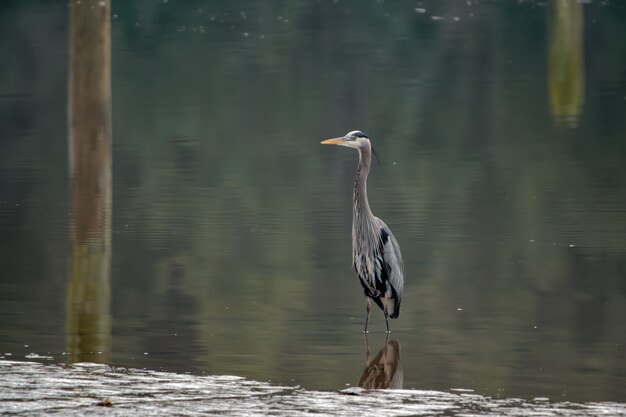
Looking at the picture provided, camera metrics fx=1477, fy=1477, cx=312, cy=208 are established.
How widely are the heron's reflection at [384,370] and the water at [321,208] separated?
66 millimetres

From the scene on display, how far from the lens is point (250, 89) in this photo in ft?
71.3

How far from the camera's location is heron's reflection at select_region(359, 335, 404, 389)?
7078 millimetres

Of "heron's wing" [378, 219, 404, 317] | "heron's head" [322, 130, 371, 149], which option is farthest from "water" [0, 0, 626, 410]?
"heron's head" [322, 130, 371, 149]

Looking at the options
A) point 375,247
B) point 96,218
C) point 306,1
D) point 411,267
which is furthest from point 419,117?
point 306,1

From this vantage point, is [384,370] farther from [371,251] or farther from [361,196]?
[361,196]

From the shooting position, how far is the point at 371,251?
911 centimetres

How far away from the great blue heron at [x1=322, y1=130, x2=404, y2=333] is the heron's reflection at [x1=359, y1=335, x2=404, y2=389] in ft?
2.90

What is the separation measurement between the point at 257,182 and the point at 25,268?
14.2 feet

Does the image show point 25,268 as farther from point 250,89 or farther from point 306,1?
point 306,1

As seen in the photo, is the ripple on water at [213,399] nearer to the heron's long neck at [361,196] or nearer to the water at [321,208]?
the water at [321,208]

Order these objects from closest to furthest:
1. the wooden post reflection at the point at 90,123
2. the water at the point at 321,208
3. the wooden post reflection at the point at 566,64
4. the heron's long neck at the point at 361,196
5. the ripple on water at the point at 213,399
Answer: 1. the ripple on water at the point at 213,399
2. the water at the point at 321,208
3. the heron's long neck at the point at 361,196
4. the wooden post reflection at the point at 90,123
5. the wooden post reflection at the point at 566,64

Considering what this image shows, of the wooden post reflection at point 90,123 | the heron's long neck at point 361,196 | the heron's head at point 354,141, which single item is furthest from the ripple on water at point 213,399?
the wooden post reflection at point 90,123

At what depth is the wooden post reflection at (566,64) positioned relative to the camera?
19539mm

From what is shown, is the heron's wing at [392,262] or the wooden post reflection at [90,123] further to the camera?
the wooden post reflection at [90,123]
